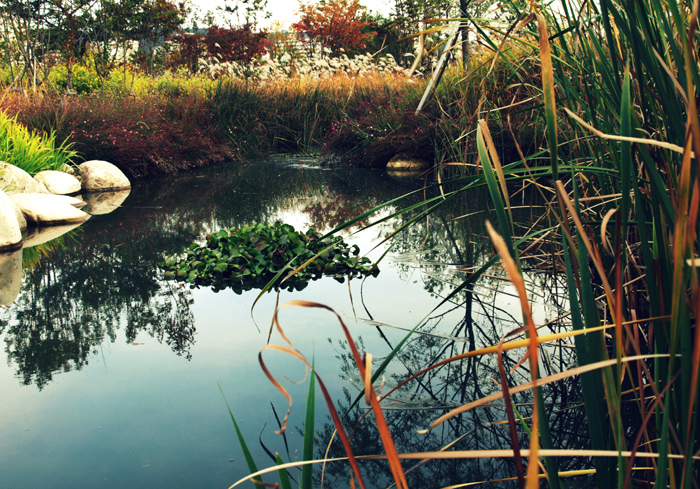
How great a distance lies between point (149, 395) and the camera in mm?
1963

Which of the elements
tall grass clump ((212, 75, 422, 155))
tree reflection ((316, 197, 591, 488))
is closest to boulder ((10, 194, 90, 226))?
tree reflection ((316, 197, 591, 488))

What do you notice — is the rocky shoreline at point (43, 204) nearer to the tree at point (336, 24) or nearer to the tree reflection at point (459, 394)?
the tree reflection at point (459, 394)

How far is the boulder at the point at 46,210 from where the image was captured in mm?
4949

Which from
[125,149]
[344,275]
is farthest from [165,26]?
[344,275]

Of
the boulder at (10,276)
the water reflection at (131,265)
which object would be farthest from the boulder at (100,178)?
the boulder at (10,276)

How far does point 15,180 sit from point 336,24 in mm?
19137

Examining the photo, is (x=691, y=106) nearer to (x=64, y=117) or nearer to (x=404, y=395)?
(x=404, y=395)

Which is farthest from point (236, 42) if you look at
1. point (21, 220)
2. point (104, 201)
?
point (21, 220)

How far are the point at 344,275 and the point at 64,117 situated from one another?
583cm

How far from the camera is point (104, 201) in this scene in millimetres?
6328

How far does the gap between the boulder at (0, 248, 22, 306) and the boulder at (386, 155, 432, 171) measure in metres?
5.63

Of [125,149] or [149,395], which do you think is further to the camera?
[125,149]

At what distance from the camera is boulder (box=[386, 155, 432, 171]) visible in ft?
27.9

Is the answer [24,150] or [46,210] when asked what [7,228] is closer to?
[46,210]
